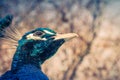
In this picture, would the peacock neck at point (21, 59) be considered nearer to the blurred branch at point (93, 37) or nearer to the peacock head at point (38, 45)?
the peacock head at point (38, 45)

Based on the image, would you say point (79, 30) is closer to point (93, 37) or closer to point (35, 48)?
point (93, 37)

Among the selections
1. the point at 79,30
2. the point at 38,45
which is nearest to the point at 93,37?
the point at 79,30

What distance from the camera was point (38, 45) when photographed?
1.63 meters

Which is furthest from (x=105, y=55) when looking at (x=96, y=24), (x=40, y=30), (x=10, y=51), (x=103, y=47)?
(x=40, y=30)

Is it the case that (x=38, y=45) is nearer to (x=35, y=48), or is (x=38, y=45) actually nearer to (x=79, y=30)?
(x=35, y=48)

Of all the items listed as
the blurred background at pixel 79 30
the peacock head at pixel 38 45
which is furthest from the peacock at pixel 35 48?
the blurred background at pixel 79 30

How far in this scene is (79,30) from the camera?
9.58 feet

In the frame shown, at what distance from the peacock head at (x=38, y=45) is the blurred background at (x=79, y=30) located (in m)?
1.18

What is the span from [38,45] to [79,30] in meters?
1.32

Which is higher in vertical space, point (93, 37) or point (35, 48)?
point (35, 48)

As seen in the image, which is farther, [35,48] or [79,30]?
[79,30]

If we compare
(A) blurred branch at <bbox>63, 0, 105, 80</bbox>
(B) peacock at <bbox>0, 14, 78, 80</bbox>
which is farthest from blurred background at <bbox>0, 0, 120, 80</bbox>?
(B) peacock at <bbox>0, 14, 78, 80</bbox>

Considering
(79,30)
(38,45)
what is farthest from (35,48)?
(79,30)

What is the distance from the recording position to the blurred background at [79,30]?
9.37 feet
